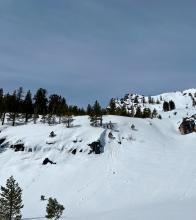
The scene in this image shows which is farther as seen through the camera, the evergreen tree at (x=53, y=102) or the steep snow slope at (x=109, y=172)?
the evergreen tree at (x=53, y=102)

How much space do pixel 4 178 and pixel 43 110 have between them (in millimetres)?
52366

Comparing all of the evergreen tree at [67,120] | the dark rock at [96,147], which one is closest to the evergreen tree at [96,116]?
the evergreen tree at [67,120]

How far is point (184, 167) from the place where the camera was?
273 ft

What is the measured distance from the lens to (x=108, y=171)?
8219 cm

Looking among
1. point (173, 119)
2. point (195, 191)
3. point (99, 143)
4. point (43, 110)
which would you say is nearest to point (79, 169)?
point (99, 143)

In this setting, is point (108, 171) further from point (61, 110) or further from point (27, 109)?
point (27, 109)

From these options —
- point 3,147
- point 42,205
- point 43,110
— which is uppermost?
point 43,110

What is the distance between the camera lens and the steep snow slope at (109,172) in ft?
201

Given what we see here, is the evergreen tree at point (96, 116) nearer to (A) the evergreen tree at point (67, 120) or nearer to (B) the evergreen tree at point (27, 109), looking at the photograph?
(A) the evergreen tree at point (67, 120)

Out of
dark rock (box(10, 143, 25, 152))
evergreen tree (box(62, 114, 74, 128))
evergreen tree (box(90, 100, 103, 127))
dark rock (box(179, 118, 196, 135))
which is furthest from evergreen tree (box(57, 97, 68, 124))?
dark rock (box(179, 118, 196, 135))

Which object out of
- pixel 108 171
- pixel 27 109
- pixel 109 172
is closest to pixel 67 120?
pixel 27 109

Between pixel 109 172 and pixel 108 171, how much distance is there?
613 millimetres

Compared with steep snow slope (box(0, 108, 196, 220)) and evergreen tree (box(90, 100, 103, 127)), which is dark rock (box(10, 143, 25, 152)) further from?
evergreen tree (box(90, 100, 103, 127))

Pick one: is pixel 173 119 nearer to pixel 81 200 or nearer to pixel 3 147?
pixel 3 147
